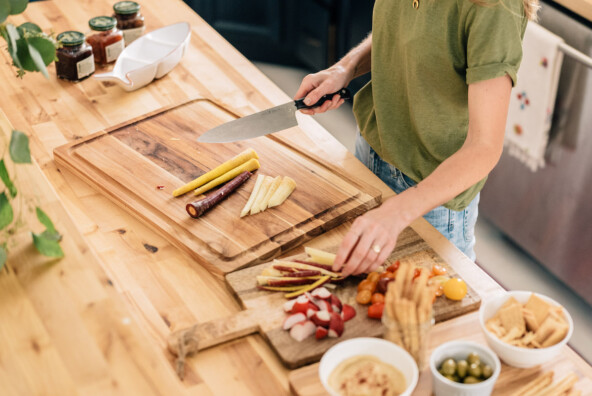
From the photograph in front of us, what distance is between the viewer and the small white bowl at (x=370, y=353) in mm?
1077

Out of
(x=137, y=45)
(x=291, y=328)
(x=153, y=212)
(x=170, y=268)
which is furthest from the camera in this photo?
(x=137, y=45)

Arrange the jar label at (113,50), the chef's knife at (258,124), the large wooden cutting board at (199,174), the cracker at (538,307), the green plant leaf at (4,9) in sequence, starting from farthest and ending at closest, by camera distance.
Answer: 1. the jar label at (113,50)
2. the chef's knife at (258,124)
3. the large wooden cutting board at (199,174)
4. the cracker at (538,307)
5. the green plant leaf at (4,9)


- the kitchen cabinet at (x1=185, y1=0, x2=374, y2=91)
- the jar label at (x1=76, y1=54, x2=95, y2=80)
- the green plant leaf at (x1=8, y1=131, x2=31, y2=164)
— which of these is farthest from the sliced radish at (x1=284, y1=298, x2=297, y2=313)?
the kitchen cabinet at (x1=185, y1=0, x2=374, y2=91)

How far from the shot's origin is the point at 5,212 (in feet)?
3.60

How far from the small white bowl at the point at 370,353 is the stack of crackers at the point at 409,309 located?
0.10ft

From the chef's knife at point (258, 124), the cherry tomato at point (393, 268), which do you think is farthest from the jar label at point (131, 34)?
the cherry tomato at point (393, 268)

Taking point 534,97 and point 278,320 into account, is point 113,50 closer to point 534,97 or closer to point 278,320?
point 278,320

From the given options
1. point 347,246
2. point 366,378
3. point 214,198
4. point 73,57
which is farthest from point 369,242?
point 73,57

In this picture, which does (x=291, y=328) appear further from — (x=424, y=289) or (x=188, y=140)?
(x=188, y=140)

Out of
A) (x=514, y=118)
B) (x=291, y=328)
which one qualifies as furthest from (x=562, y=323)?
(x=514, y=118)

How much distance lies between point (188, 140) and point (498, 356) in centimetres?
91

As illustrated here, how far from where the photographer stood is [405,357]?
1089 mm

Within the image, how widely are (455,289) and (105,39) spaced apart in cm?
130

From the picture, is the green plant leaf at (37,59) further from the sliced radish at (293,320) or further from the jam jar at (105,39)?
the jam jar at (105,39)
